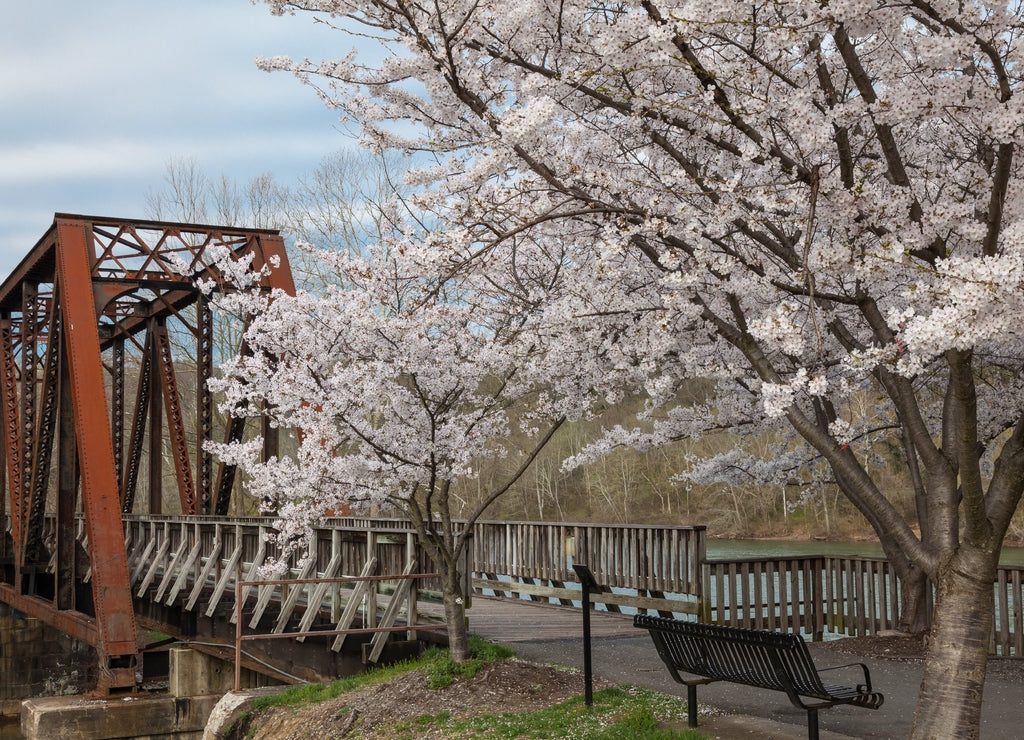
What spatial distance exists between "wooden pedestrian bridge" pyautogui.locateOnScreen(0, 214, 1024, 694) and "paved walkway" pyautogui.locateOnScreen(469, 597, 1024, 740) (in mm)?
680

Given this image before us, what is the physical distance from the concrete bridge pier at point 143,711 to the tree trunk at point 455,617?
401cm

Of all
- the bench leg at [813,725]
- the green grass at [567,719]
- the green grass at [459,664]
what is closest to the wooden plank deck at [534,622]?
the green grass at [459,664]

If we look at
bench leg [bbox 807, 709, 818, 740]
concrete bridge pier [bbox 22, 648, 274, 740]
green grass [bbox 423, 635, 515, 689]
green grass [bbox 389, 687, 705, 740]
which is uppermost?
bench leg [bbox 807, 709, 818, 740]

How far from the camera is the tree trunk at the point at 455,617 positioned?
9992 millimetres

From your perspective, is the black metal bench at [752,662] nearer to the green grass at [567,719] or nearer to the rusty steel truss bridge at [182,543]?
the green grass at [567,719]

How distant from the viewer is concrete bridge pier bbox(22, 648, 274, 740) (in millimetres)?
12367

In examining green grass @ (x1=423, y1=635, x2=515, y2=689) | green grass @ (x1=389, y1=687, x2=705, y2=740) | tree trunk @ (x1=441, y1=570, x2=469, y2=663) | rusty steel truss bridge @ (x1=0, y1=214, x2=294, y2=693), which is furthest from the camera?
rusty steel truss bridge @ (x1=0, y1=214, x2=294, y2=693)

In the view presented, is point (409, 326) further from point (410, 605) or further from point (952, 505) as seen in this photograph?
point (952, 505)

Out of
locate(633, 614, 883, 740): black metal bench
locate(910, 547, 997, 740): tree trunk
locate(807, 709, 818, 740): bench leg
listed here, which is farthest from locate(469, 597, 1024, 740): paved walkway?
locate(910, 547, 997, 740): tree trunk

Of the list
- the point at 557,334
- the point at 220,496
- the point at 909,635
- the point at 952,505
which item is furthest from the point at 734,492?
the point at 952,505

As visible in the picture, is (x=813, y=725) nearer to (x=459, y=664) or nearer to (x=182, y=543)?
(x=459, y=664)

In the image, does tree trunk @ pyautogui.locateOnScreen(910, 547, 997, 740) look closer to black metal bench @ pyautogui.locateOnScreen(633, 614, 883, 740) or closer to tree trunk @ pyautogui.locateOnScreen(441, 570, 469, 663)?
black metal bench @ pyautogui.locateOnScreen(633, 614, 883, 740)

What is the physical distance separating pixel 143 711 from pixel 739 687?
290 inches

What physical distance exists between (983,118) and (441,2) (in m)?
3.36
